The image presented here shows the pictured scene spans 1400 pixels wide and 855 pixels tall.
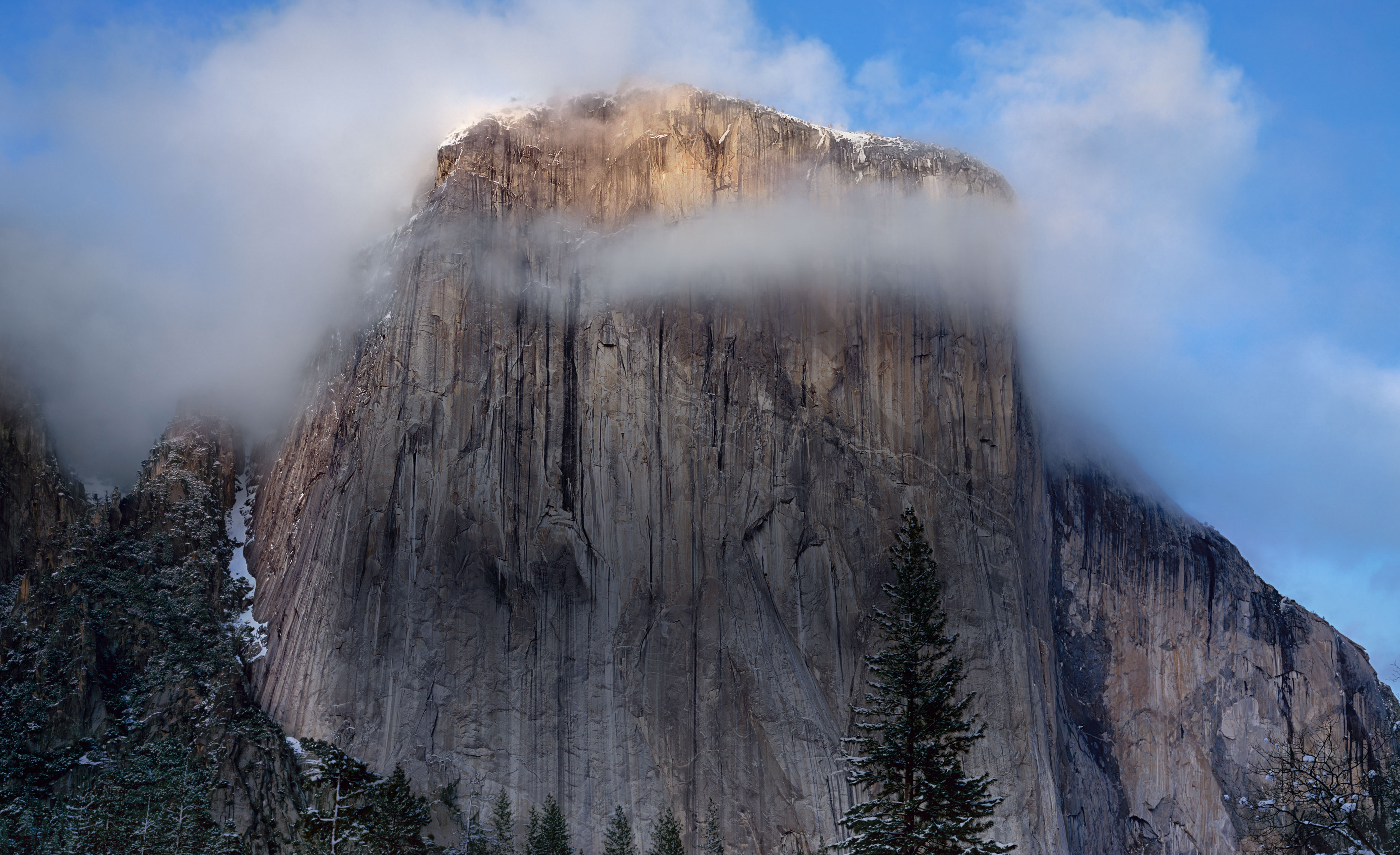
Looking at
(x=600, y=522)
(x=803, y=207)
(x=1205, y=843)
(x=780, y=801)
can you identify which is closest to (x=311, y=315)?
(x=600, y=522)

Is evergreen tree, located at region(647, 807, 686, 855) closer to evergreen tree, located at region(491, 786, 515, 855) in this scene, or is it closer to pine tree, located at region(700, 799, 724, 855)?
pine tree, located at region(700, 799, 724, 855)

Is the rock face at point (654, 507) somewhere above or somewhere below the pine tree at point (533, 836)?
above

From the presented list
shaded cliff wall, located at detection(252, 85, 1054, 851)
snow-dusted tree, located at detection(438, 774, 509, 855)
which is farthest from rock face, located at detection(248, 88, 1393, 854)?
snow-dusted tree, located at detection(438, 774, 509, 855)

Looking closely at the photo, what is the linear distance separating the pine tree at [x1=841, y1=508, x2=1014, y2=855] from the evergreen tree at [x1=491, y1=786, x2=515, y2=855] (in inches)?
1020

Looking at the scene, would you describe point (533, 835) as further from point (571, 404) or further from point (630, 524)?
point (571, 404)

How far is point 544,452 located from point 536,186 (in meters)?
15.7

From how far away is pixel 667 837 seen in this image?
4972cm

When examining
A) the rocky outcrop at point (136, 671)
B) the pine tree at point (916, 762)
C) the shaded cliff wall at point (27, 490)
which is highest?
the shaded cliff wall at point (27, 490)

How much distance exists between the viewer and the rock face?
2307 inches

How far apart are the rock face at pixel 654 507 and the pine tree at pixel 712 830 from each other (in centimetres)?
45

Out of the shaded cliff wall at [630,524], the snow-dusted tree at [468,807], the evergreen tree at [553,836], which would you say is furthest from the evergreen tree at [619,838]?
the snow-dusted tree at [468,807]

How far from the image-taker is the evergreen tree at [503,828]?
51812 millimetres

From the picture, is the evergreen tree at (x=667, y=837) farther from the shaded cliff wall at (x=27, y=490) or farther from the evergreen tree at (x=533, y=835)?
the shaded cliff wall at (x=27, y=490)

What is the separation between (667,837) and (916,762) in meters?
23.8
